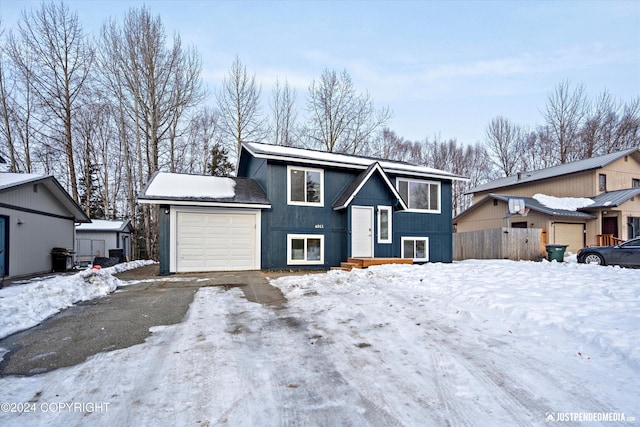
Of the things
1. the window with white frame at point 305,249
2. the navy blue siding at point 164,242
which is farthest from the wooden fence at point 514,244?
the navy blue siding at point 164,242

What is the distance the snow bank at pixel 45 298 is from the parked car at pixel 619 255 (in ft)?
54.6

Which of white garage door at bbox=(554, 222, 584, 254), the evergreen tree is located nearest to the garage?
the evergreen tree

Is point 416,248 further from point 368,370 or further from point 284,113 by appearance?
point 284,113

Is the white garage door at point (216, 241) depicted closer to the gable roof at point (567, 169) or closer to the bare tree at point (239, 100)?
the bare tree at point (239, 100)

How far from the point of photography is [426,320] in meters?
4.76

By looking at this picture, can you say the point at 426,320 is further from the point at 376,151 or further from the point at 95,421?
the point at 376,151

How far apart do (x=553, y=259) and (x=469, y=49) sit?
36.9 feet

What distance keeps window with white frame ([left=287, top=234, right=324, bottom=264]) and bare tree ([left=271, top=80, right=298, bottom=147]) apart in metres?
14.6

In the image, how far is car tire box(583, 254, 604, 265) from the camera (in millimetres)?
12096

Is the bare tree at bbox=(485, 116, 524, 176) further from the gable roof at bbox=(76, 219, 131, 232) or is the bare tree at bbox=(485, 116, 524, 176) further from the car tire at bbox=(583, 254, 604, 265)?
the gable roof at bbox=(76, 219, 131, 232)

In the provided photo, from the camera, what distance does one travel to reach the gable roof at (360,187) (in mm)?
12008

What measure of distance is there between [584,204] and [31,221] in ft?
97.1

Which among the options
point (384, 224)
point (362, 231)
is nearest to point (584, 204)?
point (384, 224)

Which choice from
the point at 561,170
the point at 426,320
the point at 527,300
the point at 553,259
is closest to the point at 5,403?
the point at 426,320
